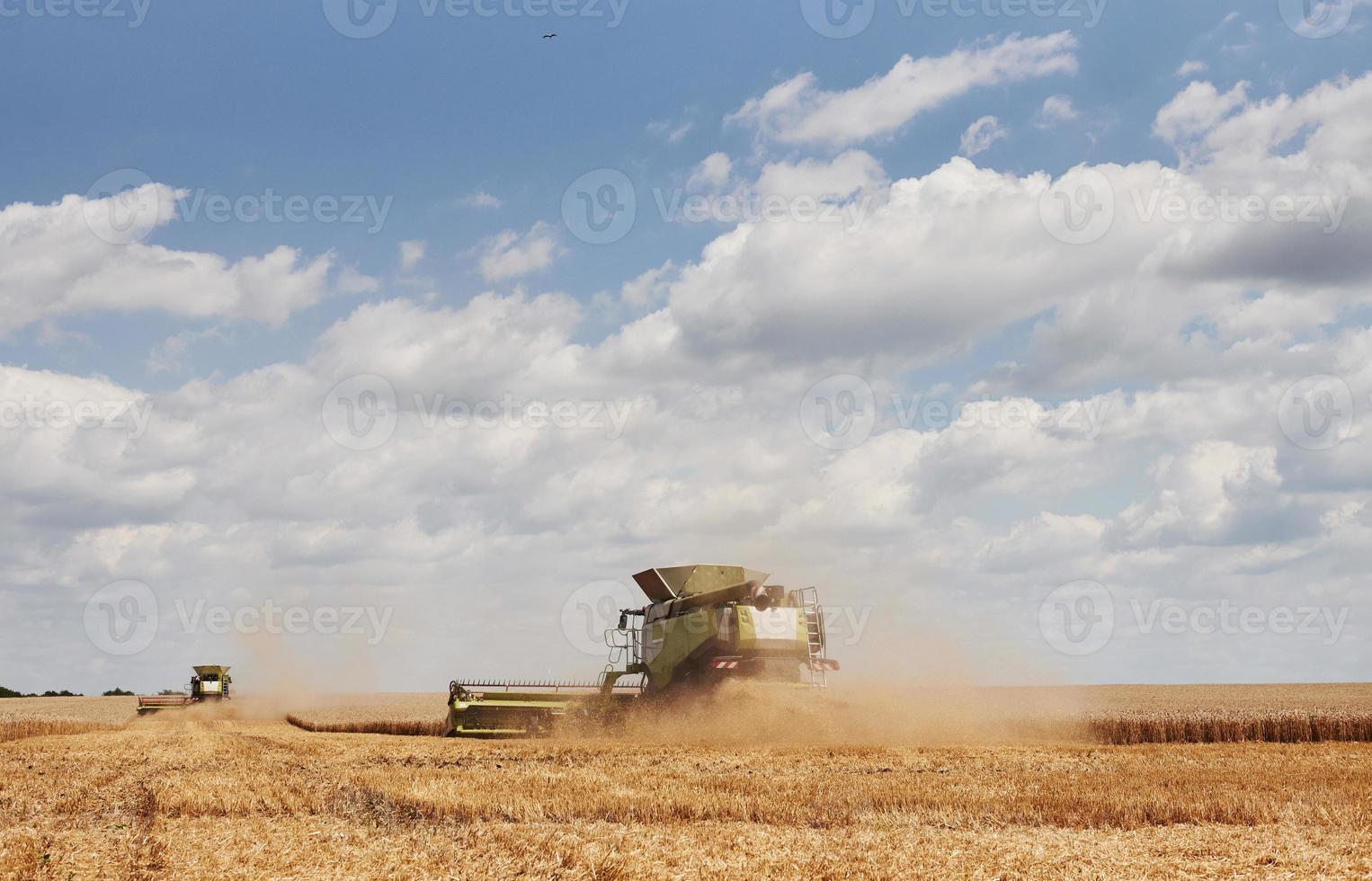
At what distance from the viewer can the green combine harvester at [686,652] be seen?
874 inches

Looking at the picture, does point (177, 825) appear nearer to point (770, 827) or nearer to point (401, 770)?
point (401, 770)

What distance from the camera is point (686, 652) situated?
23.0m

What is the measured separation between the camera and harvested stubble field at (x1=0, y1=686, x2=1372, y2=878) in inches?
338

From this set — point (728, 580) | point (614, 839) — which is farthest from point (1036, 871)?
point (728, 580)

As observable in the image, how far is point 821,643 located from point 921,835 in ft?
42.3

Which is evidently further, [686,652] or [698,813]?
[686,652]

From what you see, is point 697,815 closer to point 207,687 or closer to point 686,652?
point 686,652

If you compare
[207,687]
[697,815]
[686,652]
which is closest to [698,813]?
[697,815]

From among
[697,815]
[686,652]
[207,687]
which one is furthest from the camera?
[207,687]

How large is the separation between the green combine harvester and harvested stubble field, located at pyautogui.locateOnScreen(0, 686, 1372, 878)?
2.97m

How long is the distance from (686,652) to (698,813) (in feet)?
38.4

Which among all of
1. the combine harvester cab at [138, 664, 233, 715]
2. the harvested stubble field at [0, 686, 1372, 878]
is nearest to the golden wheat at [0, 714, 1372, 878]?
the harvested stubble field at [0, 686, 1372, 878]

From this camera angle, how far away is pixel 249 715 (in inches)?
1702

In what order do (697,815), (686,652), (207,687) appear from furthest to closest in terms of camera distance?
(207,687), (686,652), (697,815)
